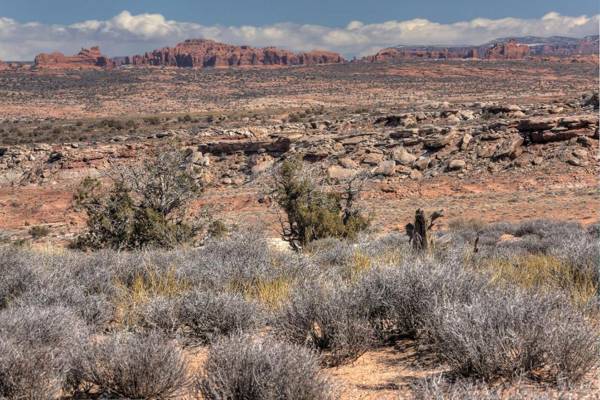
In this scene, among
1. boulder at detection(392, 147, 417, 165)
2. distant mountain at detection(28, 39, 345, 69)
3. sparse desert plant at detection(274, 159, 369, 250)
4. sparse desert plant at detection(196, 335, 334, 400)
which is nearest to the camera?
sparse desert plant at detection(196, 335, 334, 400)

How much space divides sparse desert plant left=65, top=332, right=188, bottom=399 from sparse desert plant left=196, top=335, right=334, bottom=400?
0.83 feet

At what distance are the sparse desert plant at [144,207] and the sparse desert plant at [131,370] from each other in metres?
8.12

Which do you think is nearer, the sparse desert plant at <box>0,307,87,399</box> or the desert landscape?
the sparse desert plant at <box>0,307,87,399</box>

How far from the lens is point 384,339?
14.3 feet

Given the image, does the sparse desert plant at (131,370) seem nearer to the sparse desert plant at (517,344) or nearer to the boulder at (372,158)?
the sparse desert plant at (517,344)

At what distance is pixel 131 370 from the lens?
318 cm

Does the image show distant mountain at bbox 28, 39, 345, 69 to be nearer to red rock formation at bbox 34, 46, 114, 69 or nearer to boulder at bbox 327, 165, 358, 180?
red rock formation at bbox 34, 46, 114, 69

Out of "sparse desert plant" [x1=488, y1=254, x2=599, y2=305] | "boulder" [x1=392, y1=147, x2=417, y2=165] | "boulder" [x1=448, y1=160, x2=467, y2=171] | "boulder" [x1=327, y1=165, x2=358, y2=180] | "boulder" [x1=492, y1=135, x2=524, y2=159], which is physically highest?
"sparse desert plant" [x1=488, y1=254, x2=599, y2=305]

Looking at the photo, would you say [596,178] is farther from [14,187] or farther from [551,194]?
[14,187]

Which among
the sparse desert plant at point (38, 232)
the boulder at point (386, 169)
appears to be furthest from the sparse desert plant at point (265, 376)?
the boulder at point (386, 169)

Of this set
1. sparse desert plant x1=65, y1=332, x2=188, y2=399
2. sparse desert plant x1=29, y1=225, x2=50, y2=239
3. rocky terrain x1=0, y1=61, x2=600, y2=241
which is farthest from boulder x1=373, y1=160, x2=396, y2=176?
sparse desert plant x1=65, y1=332, x2=188, y2=399

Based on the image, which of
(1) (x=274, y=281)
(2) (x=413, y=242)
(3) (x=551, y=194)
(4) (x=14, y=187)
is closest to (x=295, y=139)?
(3) (x=551, y=194)

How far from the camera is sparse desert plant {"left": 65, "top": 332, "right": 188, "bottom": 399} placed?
125 inches

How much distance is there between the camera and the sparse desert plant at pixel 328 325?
155 inches
